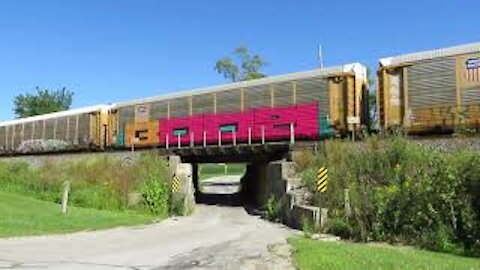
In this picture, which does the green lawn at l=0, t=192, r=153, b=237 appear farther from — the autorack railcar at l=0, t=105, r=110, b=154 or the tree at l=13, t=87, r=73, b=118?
the tree at l=13, t=87, r=73, b=118

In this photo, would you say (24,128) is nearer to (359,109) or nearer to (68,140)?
(68,140)

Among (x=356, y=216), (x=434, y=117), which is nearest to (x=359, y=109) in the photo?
(x=434, y=117)

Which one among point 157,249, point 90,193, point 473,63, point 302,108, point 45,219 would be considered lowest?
point 157,249

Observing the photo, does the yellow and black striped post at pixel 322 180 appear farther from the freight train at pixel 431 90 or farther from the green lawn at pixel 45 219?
→ the green lawn at pixel 45 219

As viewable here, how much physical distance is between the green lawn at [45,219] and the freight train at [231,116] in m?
8.33

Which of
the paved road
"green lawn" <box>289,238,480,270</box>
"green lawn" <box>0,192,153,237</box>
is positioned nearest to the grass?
"green lawn" <box>0,192,153,237</box>

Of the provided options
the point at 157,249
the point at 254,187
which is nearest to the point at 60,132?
the point at 254,187

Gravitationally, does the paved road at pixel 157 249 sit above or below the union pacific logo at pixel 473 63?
below

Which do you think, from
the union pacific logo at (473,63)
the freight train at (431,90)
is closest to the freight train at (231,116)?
the freight train at (431,90)

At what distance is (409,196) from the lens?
63.2 feet

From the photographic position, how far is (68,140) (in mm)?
47688

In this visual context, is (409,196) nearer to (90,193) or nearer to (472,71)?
(472,71)

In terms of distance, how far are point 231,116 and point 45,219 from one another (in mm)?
14293

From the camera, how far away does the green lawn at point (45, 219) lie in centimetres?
2031
